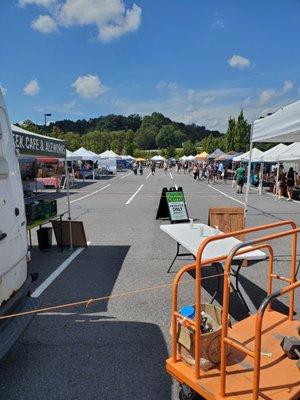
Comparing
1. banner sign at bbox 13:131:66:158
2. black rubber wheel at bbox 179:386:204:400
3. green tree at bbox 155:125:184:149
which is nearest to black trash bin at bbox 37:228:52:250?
banner sign at bbox 13:131:66:158

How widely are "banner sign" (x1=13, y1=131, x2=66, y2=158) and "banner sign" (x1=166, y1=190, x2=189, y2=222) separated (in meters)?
3.99

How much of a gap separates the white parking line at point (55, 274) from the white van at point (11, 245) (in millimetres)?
1498

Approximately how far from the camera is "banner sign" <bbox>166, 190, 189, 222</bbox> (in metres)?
Result: 11.3

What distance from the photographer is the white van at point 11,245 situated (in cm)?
374

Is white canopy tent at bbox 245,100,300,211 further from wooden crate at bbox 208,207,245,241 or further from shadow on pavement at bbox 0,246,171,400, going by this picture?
shadow on pavement at bbox 0,246,171,400

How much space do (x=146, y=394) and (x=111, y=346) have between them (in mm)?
951

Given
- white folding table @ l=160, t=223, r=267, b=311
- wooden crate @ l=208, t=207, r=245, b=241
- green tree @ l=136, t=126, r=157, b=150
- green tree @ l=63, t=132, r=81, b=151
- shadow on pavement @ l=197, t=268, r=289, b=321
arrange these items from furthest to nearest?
green tree @ l=136, t=126, r=157, b=150 → green tree @ l=63, t=132, r=81, b=151 → wooden crate @ l=208, t=207, r=245, b=241 → shadow on pavement @ l=197, t=268, r=289, b=321 → white folding table @ l=160, t=223, r=267, b=311

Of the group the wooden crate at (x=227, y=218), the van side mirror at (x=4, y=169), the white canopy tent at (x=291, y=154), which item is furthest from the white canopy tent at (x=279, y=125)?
the white canopy tent at (x=291, y=154)

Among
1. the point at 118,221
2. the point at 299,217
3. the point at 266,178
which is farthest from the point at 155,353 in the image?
the point at 266,178

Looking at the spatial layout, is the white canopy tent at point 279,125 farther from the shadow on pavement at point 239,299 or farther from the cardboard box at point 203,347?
the cardboard box at point 203,347

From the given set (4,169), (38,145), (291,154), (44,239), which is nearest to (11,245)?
(4,169)

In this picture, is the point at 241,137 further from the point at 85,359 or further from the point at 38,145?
the point at 85,359

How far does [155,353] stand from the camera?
4.10m

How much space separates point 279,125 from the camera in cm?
788
